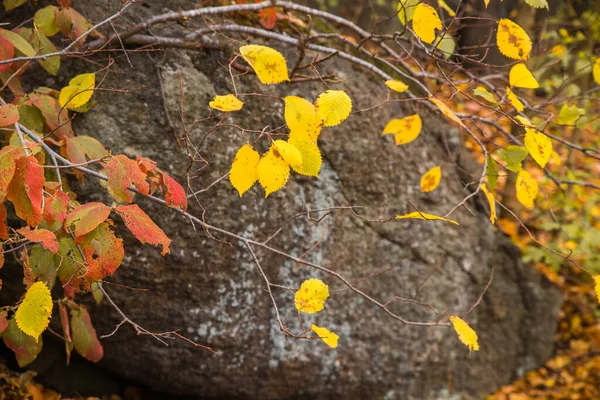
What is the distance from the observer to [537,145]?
1461 millimetres

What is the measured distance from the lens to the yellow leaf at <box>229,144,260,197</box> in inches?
51.2

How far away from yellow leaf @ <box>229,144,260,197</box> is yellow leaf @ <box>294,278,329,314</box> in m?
0.31

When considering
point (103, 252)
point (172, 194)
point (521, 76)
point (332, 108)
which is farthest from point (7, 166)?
point (521, 76)

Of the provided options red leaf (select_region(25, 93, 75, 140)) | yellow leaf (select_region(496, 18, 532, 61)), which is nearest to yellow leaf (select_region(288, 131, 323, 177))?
yellow leaf (select_region(496, 18, 532, 61))

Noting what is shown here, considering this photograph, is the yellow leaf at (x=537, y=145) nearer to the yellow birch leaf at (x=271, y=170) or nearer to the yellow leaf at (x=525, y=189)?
the yellow leaf at (x=525, y=189)

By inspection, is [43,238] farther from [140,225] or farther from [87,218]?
[140,225]

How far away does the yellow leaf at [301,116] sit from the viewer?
129 cm

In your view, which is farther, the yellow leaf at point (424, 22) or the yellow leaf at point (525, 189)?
the yellow leaf at point (525, 189)

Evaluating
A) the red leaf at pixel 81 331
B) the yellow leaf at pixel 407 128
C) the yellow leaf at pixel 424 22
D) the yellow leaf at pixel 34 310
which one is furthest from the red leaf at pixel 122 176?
the yellow leaf at pixel 407 128

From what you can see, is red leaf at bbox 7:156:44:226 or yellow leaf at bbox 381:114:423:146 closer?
red leaf at bbox 7:156:44:226

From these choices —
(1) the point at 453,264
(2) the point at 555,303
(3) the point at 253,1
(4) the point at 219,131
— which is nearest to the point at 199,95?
(4) the point at 219,131

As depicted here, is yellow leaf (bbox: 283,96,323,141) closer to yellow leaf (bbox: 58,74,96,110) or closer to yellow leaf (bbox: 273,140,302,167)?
yellow leaf (bbox: 273,140,302,167)

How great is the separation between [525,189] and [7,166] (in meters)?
1.43

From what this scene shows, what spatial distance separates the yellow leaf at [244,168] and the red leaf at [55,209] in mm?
402
